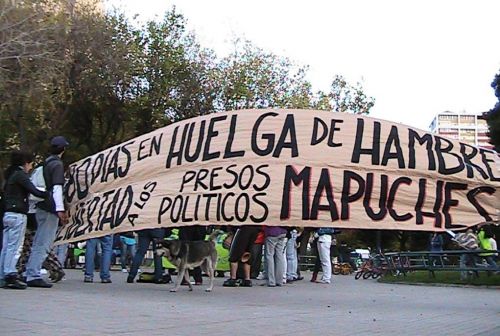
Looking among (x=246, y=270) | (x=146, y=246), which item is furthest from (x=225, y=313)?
(x=246, y=270)

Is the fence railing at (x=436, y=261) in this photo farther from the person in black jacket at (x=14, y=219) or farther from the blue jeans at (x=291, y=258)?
the person in black jacket at (x=14, y=219)

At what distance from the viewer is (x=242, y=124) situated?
10.6 metres

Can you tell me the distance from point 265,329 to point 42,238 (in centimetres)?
496

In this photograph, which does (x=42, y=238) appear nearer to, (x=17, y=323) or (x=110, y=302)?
(x=110, y=302)

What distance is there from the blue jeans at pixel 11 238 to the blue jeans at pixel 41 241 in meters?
0.44

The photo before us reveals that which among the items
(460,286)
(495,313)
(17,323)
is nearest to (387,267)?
(460,286)

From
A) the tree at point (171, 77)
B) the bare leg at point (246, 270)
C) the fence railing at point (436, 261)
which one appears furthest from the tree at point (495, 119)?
the bare leg at point (246, 270)

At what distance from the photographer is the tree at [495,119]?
1085 inches

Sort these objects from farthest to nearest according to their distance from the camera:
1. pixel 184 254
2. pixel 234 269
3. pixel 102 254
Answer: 1. pixel 234 269
2. pixel 102 254
3. pixel 184 254

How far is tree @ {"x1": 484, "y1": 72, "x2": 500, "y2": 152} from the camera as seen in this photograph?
27.6m

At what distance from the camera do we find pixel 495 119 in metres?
27.8

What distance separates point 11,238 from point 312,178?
446 cm

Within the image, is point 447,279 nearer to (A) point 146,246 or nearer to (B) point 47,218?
(A) point 146,246

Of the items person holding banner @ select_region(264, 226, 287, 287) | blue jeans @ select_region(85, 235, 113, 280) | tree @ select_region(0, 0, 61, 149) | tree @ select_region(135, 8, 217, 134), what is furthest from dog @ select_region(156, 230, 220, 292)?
tree @ select_region(135, 8, 217, 134)
